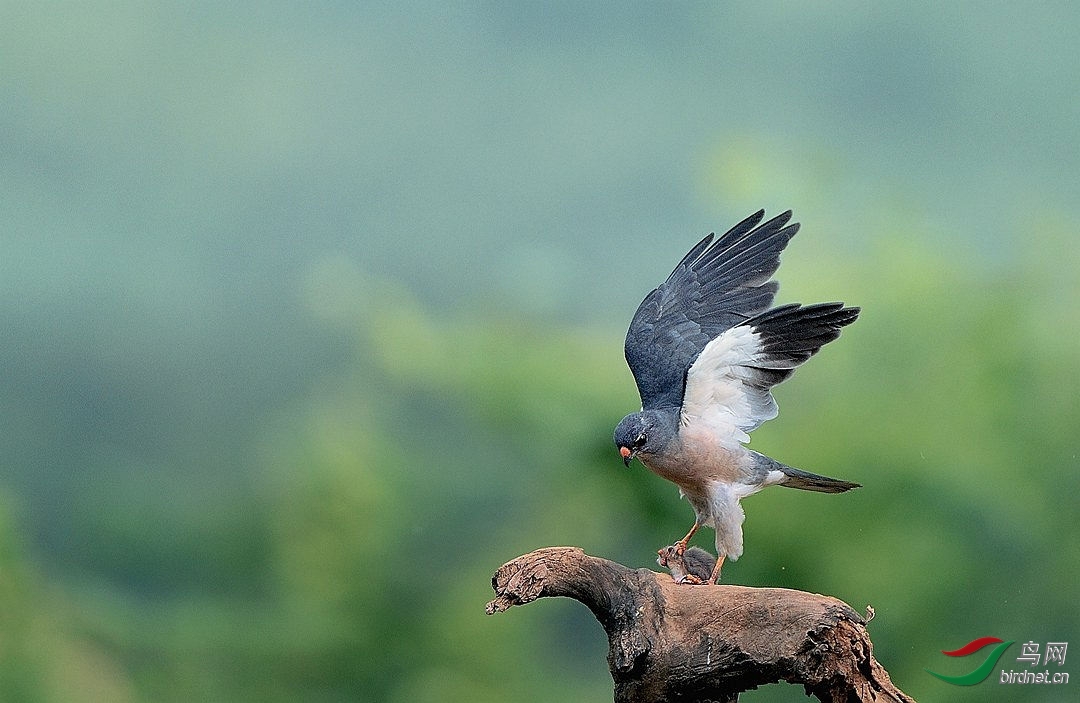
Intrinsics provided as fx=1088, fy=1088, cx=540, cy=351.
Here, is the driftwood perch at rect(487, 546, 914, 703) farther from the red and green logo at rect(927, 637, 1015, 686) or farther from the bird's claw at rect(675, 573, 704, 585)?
the red and green logo at rect(927, 637, 1015, 686)

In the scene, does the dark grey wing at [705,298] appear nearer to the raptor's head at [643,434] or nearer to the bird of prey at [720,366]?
the bird of prey at [720,366]

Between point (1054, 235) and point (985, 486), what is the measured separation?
0.93 meters

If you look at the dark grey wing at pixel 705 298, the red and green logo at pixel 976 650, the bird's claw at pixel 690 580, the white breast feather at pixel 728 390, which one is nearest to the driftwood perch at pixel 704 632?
the bird's claw at pixel 690 580

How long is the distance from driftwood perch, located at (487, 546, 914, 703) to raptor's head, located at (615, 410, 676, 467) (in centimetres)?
28

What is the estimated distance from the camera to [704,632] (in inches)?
92.1

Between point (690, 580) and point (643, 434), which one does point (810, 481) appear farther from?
point (643, 434)

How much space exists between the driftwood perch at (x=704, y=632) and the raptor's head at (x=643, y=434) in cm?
28

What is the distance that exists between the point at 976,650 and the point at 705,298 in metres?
1.69

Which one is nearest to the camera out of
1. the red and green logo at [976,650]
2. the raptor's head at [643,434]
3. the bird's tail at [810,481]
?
the raptor's head at [643,434]

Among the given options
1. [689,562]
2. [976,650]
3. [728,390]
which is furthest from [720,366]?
[976,650]

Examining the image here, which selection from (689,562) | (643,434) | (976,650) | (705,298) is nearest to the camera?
(643,434)

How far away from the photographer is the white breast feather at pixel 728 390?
2604 mm

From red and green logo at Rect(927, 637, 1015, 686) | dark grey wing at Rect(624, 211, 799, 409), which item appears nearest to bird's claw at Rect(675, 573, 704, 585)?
dark grey wing at Rect(624, 211, 799, 409)

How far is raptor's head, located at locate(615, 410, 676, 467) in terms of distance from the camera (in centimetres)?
254
